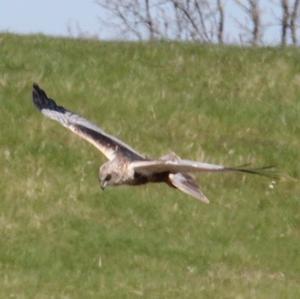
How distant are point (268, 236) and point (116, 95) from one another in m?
3.64

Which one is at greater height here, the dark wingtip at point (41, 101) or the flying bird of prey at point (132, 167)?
the dark wingtip at point (41, 101)

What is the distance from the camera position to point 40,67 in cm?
1809

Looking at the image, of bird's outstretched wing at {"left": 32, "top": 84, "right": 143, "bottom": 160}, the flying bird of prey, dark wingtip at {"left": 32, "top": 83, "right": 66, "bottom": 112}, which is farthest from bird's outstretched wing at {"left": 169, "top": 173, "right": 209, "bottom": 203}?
dark wingtip at {"left": 32, "top": 83, "right": 66, "bottom": 112}

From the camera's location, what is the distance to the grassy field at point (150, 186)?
12977mm

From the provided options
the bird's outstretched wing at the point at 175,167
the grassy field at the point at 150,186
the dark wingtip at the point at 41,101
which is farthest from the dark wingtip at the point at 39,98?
the bird's outstretched wing at the point at 175,167

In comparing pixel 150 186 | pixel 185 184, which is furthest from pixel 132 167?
pixel 150 186

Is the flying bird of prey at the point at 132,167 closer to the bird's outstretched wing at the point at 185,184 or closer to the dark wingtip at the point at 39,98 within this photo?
the bird's outstretched wing at the point at 185,184

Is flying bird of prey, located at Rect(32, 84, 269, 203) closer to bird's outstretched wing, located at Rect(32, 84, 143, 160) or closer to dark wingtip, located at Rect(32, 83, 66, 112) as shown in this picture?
bird's outstretched wing, located at Rect(32, 84, 143, 160)

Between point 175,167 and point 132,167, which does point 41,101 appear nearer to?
point 132,167

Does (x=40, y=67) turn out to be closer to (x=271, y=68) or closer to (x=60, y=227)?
(x=271, y=68)

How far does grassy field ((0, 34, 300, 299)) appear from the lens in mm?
12977

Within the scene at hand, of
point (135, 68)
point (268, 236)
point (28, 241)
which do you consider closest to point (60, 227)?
point (28, 241)

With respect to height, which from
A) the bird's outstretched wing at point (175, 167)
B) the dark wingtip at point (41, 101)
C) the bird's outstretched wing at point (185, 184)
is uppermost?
the dark wingtip at point (41, 101)

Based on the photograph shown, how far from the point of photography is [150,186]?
1523cm
